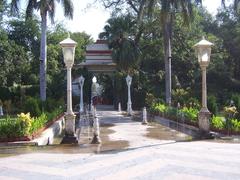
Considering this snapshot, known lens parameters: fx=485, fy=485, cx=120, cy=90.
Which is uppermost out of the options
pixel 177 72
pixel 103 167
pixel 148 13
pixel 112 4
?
pixel 112 4

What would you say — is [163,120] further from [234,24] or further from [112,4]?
[234,24]

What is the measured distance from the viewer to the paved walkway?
9.80 meters

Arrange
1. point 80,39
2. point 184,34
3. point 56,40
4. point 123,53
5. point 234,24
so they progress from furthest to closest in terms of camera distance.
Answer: point 80,39 → point 56,40 → point 234,24 → point 184,34 → point 123,53

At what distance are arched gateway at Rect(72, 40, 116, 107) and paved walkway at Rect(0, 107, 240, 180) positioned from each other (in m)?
36.6

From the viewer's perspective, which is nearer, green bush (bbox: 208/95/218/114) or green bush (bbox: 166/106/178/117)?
green bush (bbox: 208/95/218/114)

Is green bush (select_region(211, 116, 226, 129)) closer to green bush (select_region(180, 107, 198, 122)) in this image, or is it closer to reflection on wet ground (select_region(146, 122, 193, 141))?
reflection on wet ground (select_region(146, 122, 193, 141))

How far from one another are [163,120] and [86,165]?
16.4m

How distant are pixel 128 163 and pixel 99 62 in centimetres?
4214

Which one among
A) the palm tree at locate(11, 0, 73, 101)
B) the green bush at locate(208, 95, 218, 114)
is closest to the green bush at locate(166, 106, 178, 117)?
the green bush at locate(208, 95, 218, 114)

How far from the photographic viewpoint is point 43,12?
32406 millimetres

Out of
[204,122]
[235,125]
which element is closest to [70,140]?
[204,122]

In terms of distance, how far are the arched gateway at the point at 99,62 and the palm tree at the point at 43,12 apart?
54.7 feet

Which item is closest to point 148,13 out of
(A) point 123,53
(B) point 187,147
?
(A) point 123,53

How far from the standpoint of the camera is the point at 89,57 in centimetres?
5450
